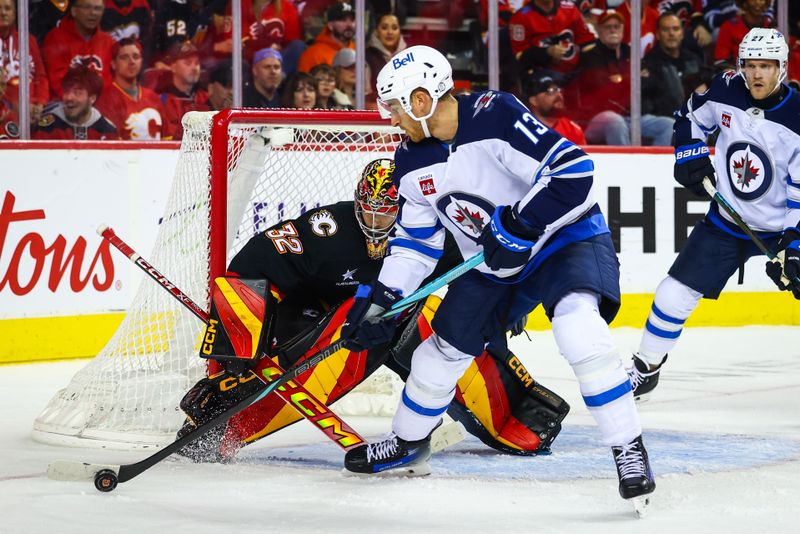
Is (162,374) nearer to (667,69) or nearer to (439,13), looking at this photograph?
(439,13)

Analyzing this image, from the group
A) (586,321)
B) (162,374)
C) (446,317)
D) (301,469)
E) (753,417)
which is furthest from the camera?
(753,417)

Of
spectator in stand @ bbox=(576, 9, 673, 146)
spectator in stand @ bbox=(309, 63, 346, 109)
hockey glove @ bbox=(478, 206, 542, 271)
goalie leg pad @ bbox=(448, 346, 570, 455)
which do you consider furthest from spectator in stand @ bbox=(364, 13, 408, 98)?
hockey glove @ bbox=(478, 206, 542, 271)

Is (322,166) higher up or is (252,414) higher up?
(322,166)

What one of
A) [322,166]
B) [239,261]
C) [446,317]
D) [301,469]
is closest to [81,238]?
[322,166]

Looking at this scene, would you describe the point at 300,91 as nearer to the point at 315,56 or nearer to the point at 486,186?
the point at 315,56

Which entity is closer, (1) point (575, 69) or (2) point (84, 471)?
(2) point (84, 471)

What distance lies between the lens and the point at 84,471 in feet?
9.23

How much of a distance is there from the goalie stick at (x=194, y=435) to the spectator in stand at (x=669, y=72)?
4.07 meters

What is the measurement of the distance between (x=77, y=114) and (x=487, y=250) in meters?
3.24

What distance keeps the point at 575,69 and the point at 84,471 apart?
435 centimetres

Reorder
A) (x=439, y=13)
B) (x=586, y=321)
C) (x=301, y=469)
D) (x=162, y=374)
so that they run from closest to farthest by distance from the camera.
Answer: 1. (x=586, y=321)
2. (x=301, y=469)
3. (x=162, y=374)
4. (x=439, y=13)

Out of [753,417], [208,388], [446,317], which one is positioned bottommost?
[753,417]

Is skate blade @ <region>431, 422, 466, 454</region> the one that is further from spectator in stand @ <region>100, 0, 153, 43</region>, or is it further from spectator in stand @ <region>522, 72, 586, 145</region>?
spectator in stand @ <region>522, 72, 586, 145</region>

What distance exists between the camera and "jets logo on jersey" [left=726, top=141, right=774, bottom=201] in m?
3.90
